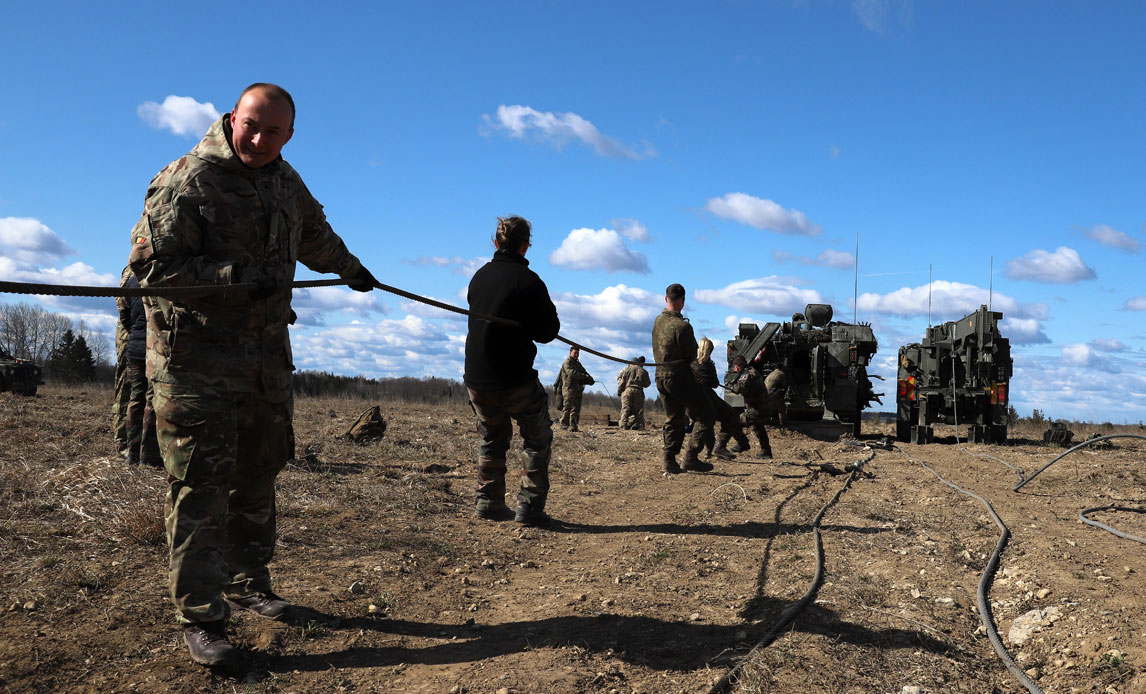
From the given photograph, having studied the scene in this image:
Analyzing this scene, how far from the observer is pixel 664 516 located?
7082mm

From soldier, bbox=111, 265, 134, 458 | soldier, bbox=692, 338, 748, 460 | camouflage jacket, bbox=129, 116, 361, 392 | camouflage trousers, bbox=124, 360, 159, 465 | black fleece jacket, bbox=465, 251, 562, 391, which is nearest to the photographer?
camouflage jacket, bbox=129, 116, 361, 392

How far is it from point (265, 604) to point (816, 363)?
14474 millimetres

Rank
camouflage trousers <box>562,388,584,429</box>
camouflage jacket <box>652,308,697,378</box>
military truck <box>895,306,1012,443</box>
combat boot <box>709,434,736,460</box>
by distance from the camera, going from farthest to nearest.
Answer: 1. camouflage trousers <box>562,388,584,429</box>
2. military truck <box>895,306,1012,443</box>
3. combat boot <box>709,434,736,460</box>
4. camouflage jacket <box>652,308,697,378</box>

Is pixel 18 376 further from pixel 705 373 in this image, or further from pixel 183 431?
pixel 183 431

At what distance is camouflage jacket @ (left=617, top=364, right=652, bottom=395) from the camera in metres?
18.9

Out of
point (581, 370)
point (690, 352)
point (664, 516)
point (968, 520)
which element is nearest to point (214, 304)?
point (664, 516)

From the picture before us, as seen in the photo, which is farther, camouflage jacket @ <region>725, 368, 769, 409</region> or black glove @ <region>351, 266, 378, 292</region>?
camouflage jacket @ <region>725, 368, 769, 409</region>

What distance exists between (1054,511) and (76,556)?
23.6 feet

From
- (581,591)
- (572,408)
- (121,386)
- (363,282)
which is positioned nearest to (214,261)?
(363,282)

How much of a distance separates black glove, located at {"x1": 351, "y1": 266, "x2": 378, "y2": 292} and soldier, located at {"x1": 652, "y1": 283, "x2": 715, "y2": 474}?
527cm

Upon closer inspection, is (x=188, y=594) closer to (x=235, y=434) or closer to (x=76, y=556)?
(x=235, y=434)

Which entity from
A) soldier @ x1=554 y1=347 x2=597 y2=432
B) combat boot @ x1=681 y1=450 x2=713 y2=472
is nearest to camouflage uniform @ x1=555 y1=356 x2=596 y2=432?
soldier @ x1=554 y1=347 x2=597 y2=432

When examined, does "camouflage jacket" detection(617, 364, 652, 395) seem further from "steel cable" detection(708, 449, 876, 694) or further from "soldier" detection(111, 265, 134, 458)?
"steel cable" detection(708, 449, 876, 694)

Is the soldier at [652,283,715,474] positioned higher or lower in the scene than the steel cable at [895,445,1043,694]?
higher
